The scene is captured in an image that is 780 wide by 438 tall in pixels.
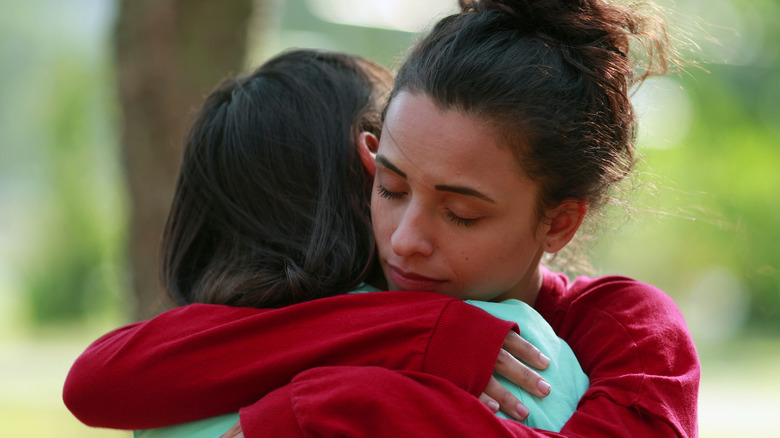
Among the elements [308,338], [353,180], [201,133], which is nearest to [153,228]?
[201,133]

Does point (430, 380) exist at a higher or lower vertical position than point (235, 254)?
higher

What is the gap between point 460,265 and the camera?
1.78 metres

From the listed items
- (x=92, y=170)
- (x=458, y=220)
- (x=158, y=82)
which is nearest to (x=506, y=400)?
(x=458, y=220)

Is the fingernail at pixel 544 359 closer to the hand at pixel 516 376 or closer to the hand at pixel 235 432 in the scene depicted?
the hand at pixel 516 376

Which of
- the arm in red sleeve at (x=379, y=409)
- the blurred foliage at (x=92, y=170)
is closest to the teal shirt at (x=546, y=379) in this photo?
the arm in red sleeve at (x=379, y=409)

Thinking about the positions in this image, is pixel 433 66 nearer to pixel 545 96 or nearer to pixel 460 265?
pixel 545 96

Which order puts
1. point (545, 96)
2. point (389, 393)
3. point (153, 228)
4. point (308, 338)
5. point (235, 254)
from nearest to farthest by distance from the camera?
point (389, 393), point (308, 338), point (545, 96), point (235, 254), point (153, 228)

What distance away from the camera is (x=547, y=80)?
1.75 metres

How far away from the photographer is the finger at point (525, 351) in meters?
1.62

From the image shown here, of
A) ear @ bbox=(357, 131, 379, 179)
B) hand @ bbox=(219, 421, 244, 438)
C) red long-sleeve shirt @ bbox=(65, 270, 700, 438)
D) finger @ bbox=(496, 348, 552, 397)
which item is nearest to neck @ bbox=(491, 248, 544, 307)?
red long-sleeve shirt @ bbox=(65, 270, 700, 438)

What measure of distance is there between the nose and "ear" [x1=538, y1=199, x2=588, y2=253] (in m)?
0.29

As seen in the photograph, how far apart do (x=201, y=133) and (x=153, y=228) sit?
72.6 inches

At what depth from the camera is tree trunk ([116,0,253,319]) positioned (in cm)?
391

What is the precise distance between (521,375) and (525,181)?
0.44 m
